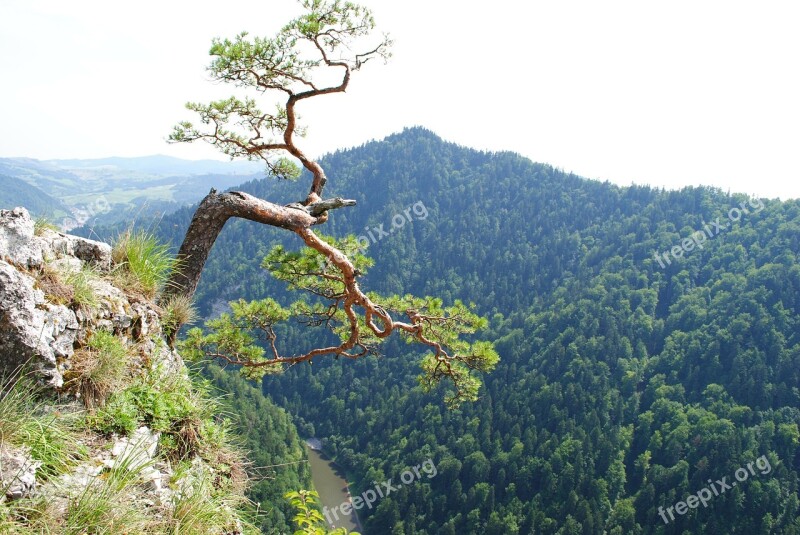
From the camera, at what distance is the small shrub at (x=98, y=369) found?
386 cm

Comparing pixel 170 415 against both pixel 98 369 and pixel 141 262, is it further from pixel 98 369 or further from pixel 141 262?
pixel 141 262

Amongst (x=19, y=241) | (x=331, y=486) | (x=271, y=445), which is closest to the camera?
(x=19, y=241)

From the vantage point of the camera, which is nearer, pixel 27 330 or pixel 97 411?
pixel 27 330

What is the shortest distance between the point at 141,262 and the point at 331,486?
9529 centimetres

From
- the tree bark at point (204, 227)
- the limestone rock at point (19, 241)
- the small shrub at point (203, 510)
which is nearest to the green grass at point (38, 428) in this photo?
the small shrub at point (203, 510)

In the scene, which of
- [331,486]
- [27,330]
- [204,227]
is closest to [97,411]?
[27,330]

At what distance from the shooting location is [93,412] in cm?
380

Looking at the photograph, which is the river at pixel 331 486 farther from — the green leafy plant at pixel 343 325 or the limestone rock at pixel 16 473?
the limestone rock at pixel 16 473

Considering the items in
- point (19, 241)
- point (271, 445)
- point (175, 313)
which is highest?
point (19, 241)

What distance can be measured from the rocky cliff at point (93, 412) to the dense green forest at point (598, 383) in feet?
197

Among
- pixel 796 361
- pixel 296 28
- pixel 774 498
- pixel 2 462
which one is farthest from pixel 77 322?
pixel 796 361

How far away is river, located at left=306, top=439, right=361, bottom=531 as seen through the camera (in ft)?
271

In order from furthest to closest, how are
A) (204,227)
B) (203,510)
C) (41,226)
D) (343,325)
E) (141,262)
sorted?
(343,325), (204,227), (141,262), (41,226), (203,510)

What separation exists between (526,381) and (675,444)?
27.9 metres
